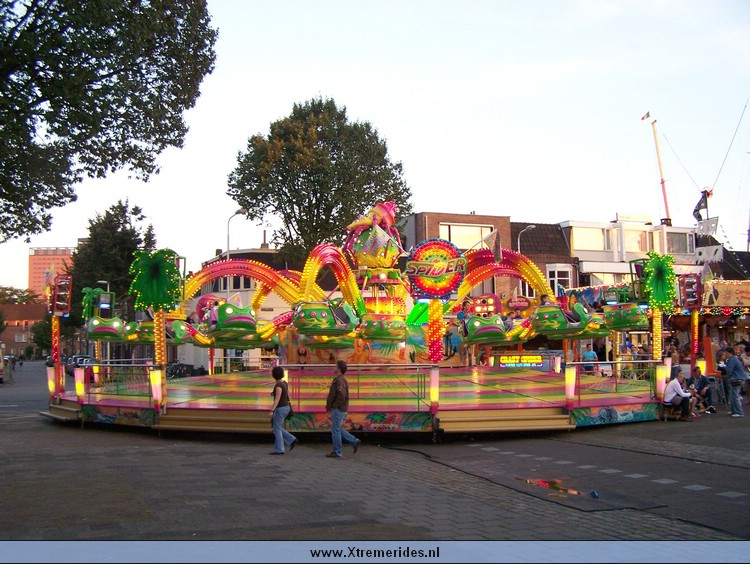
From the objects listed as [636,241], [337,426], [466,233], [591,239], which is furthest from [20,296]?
[337,426]

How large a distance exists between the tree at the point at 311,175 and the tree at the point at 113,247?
11.7 m

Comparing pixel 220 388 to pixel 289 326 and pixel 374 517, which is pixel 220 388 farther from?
pixel 374 517

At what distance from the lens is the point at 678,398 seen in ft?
57.5

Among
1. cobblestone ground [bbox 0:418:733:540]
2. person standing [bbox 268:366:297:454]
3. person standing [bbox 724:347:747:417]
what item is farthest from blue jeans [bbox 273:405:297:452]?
person standing [bbox 724:347:747:417]

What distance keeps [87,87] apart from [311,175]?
25.8 meters

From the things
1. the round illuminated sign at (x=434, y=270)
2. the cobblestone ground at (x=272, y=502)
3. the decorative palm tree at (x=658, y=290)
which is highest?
the round illuminated sign at (x=434, y=270)

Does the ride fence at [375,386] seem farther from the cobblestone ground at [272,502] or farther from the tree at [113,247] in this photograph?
the tree at [113,247]

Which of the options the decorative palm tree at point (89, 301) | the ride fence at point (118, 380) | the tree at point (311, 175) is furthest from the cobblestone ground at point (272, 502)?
the tree at point (311, 175)

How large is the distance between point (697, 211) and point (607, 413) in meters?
40.0

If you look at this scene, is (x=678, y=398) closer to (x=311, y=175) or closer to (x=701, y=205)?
(x=311, y=175)

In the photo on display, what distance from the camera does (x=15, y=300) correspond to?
5615 inches

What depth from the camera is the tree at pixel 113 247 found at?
152 feet

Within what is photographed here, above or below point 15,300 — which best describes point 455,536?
below

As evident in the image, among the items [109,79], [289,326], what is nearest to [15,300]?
[289,326]
